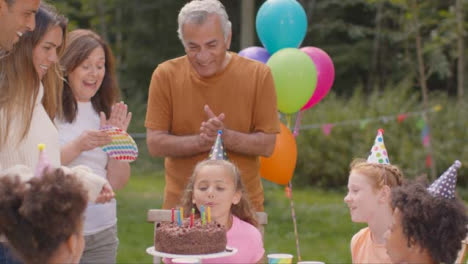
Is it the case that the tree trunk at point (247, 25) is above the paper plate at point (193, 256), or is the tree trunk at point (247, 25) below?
above

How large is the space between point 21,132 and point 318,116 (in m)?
10.6

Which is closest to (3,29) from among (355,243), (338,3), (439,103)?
(355,243)

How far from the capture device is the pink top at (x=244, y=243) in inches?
142

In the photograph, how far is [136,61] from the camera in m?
19.8

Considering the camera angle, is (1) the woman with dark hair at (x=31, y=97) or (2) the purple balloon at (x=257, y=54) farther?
(2) the purple balloon at (x=257, y=54)

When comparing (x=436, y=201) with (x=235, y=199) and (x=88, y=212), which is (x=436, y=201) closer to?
(x=235, y=199)

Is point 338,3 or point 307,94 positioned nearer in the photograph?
point 307,94

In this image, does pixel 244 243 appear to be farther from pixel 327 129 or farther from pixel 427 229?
pixel 327 129

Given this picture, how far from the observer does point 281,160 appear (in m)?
5.30

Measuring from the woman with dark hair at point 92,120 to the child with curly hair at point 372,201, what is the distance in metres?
1.07

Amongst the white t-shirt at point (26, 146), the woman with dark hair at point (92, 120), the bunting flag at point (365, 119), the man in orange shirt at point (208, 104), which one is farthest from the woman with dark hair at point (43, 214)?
the bunting flag at point (365, 119)

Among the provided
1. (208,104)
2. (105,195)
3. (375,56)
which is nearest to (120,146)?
(208,104)

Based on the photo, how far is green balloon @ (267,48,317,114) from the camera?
5273 mm

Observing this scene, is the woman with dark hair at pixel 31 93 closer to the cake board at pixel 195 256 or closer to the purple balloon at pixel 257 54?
the cake board at pixel 195 256
